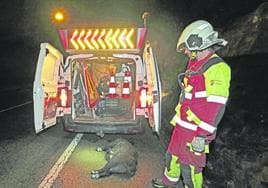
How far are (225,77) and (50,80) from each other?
4148mm

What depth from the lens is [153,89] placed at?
20.9 feet

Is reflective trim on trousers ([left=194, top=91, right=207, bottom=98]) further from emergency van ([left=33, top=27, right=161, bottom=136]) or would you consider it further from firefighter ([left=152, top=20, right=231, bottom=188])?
emergency van ([left=33, top=27, right=161, bottom=136])

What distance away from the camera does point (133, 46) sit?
6.56 meters

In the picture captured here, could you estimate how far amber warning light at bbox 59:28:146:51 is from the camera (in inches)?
255

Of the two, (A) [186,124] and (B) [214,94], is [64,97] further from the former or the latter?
(B) [214,94]

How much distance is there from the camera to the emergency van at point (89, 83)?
21.2ft

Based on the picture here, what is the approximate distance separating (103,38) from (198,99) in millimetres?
3289

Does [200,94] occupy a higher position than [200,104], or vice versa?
[200,94]

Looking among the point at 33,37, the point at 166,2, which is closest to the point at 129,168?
the point at 166,2

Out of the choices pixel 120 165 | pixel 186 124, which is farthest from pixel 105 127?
pixel 186 124

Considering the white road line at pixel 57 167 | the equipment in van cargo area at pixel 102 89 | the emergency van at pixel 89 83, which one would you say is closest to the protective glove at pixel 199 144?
the white road line at pixel 57 167

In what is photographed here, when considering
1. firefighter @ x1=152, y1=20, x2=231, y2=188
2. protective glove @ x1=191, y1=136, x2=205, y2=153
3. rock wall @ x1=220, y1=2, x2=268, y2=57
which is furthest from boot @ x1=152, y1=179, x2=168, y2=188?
rock wall @ x1=220, y1=2, x2=268, y2=57

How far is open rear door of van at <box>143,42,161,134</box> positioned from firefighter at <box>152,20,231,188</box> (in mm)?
2141

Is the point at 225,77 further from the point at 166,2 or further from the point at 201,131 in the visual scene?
the point at 166,2
